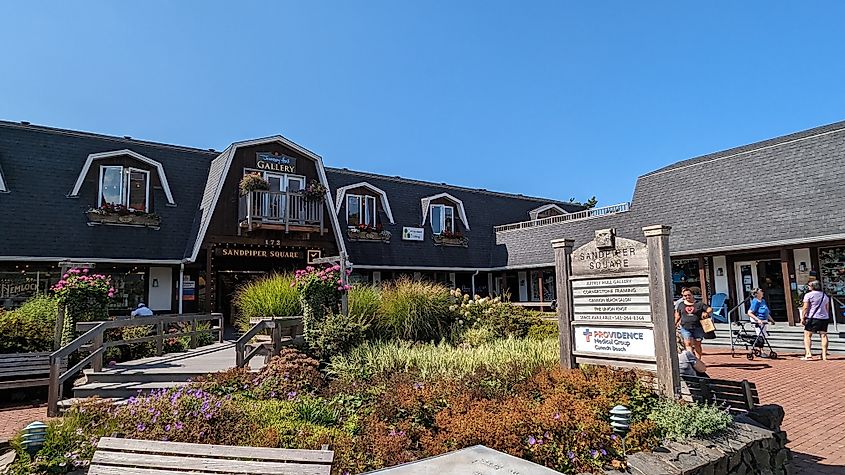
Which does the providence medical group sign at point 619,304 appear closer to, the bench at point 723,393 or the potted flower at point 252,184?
the bench at point 723,393

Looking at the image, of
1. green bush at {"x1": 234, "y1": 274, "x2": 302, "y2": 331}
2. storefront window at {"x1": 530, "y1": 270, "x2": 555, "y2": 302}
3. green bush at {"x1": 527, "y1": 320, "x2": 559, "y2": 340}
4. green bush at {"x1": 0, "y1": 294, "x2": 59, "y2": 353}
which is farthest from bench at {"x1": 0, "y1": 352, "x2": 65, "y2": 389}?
storefront window at {"x1": 530, "y1": 270, "x2": 555, "y2": 302}

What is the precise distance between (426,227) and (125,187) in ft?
35.7

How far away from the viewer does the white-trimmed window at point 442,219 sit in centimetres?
2150

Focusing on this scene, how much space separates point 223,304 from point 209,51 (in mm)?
10350

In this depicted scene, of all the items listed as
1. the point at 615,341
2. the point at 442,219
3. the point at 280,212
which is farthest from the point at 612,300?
the point at 442,219

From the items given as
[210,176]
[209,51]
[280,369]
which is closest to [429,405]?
[280,369]

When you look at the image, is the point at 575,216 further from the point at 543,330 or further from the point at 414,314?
the point at 414,314

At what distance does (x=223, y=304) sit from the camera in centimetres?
1770

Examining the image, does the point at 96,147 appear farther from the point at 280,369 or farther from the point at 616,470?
the point at 616,470

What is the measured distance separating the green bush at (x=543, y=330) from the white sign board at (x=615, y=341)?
3732 millimetres

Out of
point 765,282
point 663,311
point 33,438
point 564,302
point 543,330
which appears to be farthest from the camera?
point 765,282

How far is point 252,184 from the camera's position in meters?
15.1

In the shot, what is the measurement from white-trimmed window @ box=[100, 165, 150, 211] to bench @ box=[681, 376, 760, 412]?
15006mm

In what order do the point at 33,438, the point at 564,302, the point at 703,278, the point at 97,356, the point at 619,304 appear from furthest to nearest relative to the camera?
the point at 703,278
the point at 97,356
the point at 564,302
the point at 619,304
the point at 33,438
